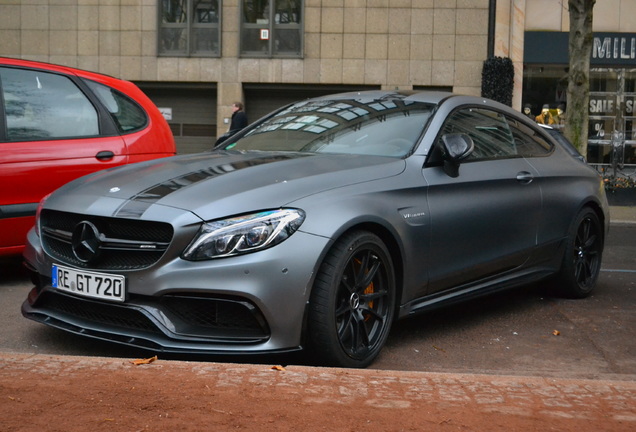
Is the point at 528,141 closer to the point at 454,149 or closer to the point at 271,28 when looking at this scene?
the point at 454,149

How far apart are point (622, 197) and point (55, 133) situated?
1300 cm

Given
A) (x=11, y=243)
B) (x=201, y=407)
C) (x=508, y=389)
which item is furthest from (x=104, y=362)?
(x=11, y=243)

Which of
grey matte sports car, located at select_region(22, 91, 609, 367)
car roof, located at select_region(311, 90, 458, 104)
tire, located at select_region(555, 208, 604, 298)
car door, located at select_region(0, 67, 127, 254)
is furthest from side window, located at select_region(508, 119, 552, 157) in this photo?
car door, located at select_region(0, 67, 127, 254)

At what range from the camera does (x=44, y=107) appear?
6934mm

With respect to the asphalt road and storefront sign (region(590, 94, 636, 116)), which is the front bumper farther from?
storefront sign (region(590, 94, 636, 116))

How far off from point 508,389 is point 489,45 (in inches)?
805

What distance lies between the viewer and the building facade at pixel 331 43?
23219mm

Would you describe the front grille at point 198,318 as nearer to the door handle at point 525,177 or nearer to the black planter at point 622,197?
the door handle at point 525,177

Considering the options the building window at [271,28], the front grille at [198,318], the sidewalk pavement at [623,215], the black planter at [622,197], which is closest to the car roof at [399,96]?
the front grille at [198,318]

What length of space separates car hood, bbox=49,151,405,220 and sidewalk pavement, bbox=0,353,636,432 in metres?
0.77

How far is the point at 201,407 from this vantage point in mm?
3529

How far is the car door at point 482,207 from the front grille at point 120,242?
5.24ft

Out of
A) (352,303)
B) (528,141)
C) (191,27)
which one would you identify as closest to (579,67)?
(528,141)

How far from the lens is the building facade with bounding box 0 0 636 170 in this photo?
2322cm
